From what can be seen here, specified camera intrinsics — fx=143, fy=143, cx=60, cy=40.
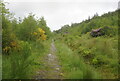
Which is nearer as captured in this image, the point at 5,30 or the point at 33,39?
the point at 5,30

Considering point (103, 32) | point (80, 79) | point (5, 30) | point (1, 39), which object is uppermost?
point (103, 32)

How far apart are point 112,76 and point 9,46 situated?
5984 mm

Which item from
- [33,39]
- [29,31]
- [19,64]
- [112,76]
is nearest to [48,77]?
[19,64]

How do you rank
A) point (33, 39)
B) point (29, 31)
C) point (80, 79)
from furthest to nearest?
point (33, 39) < point (29, 31) < point (80, 79)

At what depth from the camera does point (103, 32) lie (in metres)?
20.1

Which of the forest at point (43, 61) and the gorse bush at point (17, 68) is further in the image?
the forest at point (43, 61)

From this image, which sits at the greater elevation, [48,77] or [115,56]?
[115,56]

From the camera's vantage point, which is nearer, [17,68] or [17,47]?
[17,68]

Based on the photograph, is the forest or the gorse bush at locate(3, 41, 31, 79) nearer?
the gorse bush at locate(3, 41, 31, 79)

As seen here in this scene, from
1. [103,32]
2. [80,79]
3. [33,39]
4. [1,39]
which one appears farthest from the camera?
[103,32]

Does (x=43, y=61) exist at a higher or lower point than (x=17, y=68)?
higher

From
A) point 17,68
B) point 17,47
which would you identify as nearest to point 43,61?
point 17,47

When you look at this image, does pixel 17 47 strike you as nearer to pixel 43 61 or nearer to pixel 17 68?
pixel 43 61

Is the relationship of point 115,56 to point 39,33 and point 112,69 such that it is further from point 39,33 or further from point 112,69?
point 39,33
